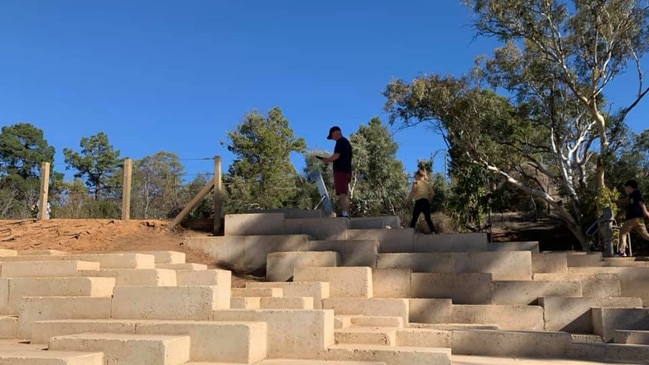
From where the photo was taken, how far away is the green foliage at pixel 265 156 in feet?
72.9

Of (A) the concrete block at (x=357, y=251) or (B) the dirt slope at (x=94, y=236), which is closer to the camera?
(A) the concrete block at (x=357, y=251)

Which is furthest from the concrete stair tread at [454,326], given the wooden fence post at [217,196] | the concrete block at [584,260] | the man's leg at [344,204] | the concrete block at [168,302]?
the wooden fence post at [217,196]

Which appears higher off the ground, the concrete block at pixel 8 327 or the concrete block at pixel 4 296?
the concrete block at pixel 4 296

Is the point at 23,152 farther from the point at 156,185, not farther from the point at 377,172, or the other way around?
the point at 377,172

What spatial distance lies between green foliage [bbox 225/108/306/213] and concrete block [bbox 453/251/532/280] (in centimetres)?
1286

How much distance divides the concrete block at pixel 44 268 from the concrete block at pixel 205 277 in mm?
1168

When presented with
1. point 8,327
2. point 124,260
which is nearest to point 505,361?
point 124,260

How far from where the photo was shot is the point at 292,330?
4.89 meters

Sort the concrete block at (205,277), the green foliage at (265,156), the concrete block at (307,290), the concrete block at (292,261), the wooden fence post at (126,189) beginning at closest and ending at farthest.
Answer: the concrete block at (205,277) < the concrete block at (307,290) < the concrete block at (292,261) < the wooden fence post at (126,189) < the green foliage at (265,156)

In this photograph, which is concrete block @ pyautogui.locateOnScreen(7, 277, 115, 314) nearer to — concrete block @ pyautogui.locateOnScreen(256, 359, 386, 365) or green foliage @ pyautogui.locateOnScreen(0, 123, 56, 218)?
concrete block @ pyautogui.locateOnScreen(256, 359, 386, 365)

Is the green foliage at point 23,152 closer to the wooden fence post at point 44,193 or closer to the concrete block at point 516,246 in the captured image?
the wooden fence post at point 44,193

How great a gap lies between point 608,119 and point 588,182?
2.45m

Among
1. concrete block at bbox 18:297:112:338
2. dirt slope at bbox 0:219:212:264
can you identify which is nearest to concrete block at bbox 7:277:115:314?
concrete block at bbox 18:297:112:338

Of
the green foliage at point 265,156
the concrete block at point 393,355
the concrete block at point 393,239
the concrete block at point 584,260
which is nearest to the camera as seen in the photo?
the concrete block at point 393,355
